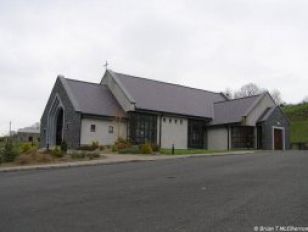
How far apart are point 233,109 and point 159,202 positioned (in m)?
34.2

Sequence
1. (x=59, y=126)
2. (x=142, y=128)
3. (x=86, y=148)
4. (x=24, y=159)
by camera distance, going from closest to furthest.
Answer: (x=24, y=159)
(x=86, y=148)
(x=142, y=128)
(x=59, y=126)

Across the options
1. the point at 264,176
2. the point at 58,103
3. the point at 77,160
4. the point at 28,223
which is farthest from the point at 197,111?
the point at 28,223

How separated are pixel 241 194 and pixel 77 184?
19.8ft

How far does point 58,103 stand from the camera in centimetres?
4072

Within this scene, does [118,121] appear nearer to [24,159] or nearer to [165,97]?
[165,97]

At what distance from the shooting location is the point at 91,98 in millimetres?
39469

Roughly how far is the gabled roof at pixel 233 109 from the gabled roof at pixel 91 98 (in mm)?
10326

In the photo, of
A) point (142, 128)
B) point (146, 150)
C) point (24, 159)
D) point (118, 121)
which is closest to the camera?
point (24, 159)

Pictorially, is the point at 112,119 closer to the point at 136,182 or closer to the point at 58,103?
the point at 58,103

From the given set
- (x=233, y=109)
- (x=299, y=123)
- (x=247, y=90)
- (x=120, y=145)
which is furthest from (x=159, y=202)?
(x=247, y=90)

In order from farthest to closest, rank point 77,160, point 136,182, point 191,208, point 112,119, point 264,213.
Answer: point 112,119, point 77,160, point 136,182, point 191,208, point 264,213

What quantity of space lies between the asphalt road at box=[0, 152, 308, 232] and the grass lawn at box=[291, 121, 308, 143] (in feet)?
128

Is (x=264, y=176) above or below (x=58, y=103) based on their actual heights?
below

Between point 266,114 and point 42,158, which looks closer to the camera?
point 42,158
